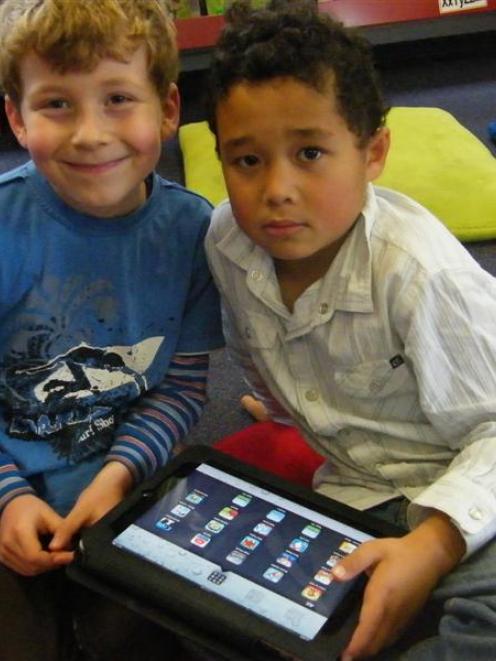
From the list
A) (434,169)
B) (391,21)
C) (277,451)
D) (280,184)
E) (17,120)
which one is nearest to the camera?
(280,184)

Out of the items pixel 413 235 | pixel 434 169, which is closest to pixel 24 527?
pixel 413 235

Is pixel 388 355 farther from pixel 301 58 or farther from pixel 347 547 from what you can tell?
pixel 301 58

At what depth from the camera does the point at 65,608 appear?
863 millimetres

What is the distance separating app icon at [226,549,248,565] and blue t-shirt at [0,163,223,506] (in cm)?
26

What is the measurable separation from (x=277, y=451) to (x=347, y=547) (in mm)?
346

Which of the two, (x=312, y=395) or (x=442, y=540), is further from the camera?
(x=312, y=395)

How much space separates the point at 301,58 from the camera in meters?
0.74

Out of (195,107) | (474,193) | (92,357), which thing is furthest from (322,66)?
(195,107)

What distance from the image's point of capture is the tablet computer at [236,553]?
2.17ft

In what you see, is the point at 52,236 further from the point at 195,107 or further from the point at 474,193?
the point at 195,107

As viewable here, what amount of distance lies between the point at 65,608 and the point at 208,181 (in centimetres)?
112

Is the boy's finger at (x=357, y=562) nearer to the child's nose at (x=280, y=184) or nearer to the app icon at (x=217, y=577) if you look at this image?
the app icon at (x=217, y=577)

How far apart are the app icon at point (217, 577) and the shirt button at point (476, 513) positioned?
22cm

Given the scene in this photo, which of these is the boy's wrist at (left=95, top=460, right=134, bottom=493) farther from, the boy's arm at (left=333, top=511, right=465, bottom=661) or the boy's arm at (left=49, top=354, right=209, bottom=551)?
the boy's arm at (left=333, top=511, right=465, bottom=661)
